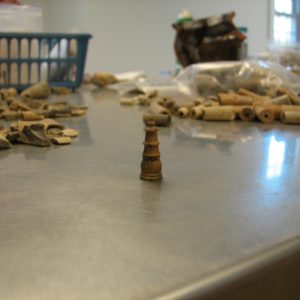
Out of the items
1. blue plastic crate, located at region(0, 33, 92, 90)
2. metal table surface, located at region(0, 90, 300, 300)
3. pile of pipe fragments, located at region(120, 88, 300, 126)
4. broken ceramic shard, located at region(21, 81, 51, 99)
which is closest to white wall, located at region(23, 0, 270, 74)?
blue plastic crate, located at region(0, 33, 92, 90)

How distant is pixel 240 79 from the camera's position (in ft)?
3.43

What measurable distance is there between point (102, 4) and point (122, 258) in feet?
7.47

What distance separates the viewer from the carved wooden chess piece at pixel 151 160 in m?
0.41

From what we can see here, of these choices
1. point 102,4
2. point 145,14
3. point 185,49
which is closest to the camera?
point 185,49

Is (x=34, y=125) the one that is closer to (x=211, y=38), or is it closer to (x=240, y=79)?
(x=240, y=79)

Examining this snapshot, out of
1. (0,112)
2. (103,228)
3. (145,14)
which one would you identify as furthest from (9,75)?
(145,14)

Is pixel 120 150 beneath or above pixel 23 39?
beneath

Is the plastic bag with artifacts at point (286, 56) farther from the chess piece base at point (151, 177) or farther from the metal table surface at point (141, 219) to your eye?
the chess piece base at point (151, 177)

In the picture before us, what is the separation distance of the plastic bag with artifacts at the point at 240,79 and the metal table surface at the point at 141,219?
456 millimetres

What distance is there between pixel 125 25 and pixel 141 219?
7.55ft

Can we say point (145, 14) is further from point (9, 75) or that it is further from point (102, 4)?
point (9, 75)

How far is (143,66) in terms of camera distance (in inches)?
105

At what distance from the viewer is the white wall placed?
2.38 metres

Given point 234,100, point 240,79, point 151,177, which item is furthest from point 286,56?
point 151,177
